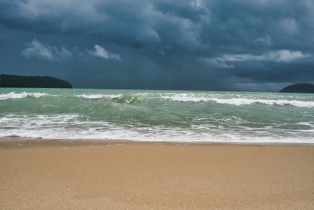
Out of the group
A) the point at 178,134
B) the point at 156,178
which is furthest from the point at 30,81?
the point at 156,178

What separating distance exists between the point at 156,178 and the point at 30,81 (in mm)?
93755

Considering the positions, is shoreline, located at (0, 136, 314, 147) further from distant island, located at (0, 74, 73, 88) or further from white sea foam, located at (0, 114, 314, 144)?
distant island, located at (0, 74, 73, 88)

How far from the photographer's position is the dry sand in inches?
86.5

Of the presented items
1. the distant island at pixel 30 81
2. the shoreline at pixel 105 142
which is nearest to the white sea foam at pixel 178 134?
the shoreline at pixel 105 142

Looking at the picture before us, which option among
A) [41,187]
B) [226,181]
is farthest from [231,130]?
[41,187]

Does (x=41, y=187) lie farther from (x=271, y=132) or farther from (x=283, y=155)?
(x=271, y=132)

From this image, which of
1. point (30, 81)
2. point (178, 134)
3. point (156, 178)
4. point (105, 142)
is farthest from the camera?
point (30, 81)

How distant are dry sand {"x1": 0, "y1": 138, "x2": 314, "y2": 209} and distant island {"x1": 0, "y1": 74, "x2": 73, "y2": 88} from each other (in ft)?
271

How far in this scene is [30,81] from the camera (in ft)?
277

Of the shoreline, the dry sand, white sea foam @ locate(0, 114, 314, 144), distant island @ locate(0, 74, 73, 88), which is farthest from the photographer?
distant island @ locate(0, 74, 73, 88)

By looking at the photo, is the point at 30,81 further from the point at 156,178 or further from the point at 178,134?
the point at 156,178

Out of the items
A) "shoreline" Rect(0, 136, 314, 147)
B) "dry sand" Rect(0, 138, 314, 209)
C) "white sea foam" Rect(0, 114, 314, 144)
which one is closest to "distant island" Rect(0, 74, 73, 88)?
"white sea foam" Rect(0, 114, 314, 144)

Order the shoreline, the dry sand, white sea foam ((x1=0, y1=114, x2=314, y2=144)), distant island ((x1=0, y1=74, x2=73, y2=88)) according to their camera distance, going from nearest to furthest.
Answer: the dry sand < the shoreline < white sea foam ((x1=0, y1=114, x2=314, y2=144)) < distant island ((x1=0, y1=74, x2=73, y2=88))

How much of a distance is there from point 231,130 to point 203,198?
5142 millimetres
